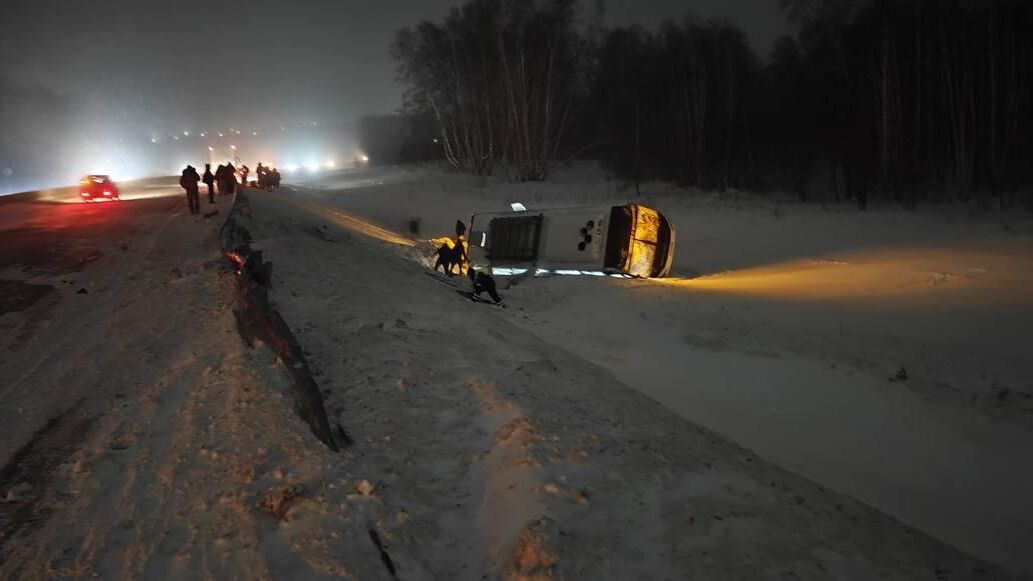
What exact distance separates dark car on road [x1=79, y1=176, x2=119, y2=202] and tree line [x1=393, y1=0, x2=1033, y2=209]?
72.9ft

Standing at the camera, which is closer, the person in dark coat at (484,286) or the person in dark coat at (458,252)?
the person in dark coat at (484,286)

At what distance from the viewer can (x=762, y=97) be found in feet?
141

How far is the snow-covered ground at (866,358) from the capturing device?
5.62 meters

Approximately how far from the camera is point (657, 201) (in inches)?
1318

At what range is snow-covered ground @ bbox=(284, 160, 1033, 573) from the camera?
5.62 metres

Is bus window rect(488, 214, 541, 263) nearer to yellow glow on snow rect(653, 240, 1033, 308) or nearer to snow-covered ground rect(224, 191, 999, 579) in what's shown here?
yellow glow on snow rect(653, 240, 1033, 308)

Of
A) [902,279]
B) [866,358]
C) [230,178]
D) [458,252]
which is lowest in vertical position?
[866,358]

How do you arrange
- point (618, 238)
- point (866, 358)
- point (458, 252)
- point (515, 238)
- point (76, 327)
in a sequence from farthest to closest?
point (515, 238)
point (458, 252)
point (618, 238)
point (866, 358)
point (76, 327)

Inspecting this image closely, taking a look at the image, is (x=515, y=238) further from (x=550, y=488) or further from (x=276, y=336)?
(x=550, y=488)

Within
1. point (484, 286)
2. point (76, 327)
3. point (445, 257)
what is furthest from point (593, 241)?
point (76, 327)

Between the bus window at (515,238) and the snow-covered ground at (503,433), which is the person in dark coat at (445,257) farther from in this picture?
the snow-covered ground at (503,433)

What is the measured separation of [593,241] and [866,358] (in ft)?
28.9

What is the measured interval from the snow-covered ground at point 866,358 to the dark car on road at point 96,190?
2460cm

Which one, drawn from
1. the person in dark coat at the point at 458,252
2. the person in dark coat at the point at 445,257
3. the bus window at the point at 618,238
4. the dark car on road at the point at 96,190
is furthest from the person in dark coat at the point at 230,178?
the bus window at the point at 618,238
